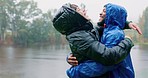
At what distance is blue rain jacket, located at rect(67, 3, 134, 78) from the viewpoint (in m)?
1.16

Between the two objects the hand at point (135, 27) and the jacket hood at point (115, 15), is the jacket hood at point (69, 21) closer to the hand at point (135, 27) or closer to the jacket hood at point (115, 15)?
the jacket hood at point (115, 15)

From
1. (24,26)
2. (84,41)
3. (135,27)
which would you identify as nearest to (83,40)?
(84,41)

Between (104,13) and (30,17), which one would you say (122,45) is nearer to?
(104,13)

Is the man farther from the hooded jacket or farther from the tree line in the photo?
the tree line

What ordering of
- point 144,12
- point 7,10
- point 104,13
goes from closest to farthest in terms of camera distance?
point 104,13
point 144,12
point 7,10

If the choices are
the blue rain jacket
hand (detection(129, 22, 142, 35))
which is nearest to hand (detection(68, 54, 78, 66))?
the blue rain jacket

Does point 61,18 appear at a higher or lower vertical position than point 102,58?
higher

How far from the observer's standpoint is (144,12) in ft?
83.5

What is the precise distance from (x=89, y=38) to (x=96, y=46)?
4cm

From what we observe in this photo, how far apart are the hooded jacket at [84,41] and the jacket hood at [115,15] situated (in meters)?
0.07

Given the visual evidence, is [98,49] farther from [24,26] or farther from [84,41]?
[24,26]

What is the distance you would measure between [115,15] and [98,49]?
17 cm

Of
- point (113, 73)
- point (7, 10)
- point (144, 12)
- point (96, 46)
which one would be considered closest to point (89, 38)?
point (96, 46)

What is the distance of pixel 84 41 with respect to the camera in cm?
114
